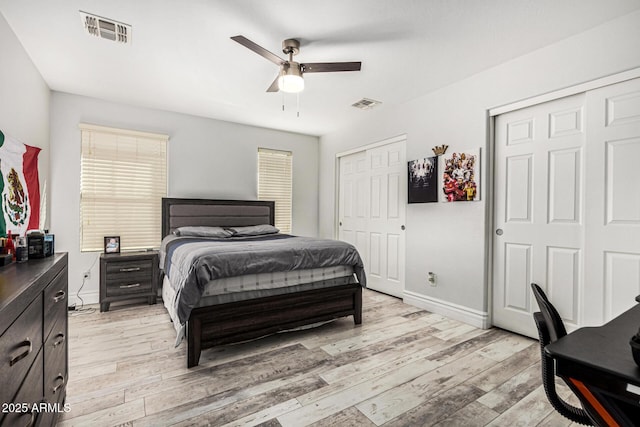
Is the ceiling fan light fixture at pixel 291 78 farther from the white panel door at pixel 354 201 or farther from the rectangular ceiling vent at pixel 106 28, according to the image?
the white panel door at pixel 354 201

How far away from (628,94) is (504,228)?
1.35 metres

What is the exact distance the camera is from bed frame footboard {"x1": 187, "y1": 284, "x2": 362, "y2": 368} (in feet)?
7.56

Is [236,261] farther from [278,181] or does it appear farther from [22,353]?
[278,181]

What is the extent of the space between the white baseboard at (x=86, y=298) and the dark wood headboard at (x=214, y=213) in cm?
105

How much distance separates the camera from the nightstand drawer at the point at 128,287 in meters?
3.49

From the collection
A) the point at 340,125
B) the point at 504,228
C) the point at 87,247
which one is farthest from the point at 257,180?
the point at 504,228

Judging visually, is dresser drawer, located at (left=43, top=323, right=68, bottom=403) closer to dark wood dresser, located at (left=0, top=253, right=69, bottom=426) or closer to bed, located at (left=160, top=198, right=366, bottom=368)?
dark wood dresser, located at (left=0, top=253, right=69, bottom=426)

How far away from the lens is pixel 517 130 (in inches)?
113

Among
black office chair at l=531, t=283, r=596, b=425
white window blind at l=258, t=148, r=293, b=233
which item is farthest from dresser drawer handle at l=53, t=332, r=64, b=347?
white window blind at l=258, t=148, r=293, b=233

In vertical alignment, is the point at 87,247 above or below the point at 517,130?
below

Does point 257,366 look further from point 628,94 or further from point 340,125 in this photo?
point 340,125

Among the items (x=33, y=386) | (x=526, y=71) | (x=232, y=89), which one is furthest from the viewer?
(x=232, y=89)

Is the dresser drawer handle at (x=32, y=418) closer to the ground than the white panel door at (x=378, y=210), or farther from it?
closer to the ground

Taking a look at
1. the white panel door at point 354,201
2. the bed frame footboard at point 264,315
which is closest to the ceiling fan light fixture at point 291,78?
the bed frame footboard at point 264,315
